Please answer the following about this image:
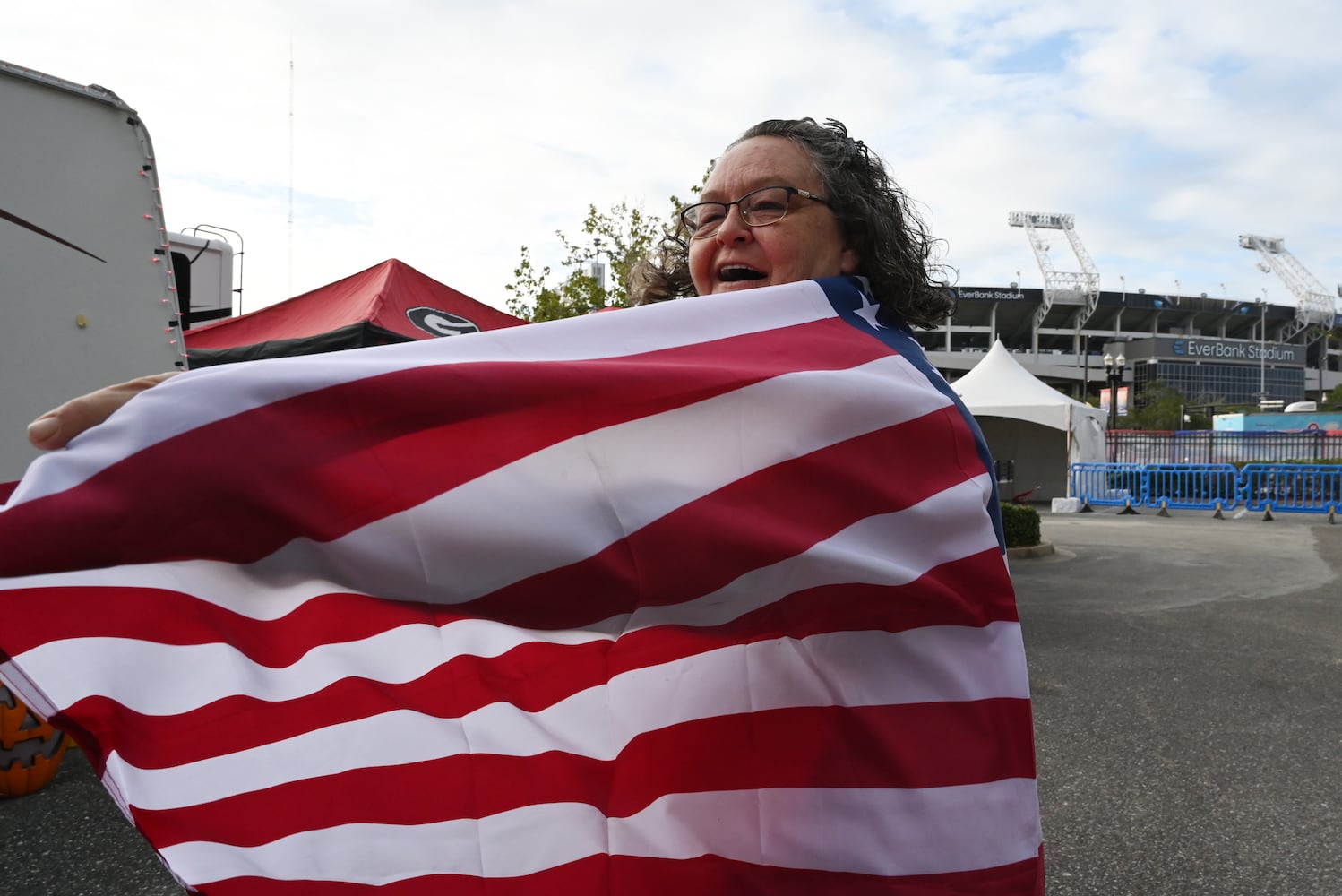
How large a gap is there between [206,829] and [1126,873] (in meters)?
3.34

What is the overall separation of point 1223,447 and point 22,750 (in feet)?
99.7

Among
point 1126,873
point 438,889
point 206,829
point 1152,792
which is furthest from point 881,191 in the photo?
point 1152,792

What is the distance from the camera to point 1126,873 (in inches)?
131

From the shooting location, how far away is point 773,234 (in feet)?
5.08

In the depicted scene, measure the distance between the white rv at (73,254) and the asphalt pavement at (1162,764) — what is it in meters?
1.73

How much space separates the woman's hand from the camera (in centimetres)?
82

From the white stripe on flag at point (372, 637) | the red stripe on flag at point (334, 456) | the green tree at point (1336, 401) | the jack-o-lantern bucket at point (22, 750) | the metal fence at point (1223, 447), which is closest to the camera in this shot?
the red stripe on flag at point (334, 456)

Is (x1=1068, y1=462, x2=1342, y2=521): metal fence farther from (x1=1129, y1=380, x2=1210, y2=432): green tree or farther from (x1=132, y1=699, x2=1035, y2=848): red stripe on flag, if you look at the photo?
(x1=1129, y1=380, x2=1210, y2=432): green tree

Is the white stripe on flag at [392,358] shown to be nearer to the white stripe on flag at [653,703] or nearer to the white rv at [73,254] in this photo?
the white stripe on flag at [653,703]

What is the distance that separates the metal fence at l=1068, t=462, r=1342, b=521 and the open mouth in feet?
66.1

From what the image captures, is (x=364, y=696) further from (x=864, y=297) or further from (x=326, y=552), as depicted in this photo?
(x=864, y=297)

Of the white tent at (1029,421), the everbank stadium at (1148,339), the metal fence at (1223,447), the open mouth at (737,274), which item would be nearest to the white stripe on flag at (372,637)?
the open mouth at (737,274)

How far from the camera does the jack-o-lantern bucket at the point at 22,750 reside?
13.0ft

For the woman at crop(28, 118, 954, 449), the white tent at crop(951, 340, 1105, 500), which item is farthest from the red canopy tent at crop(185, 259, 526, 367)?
the white tent at crop(951, 340, 1105, 500)
